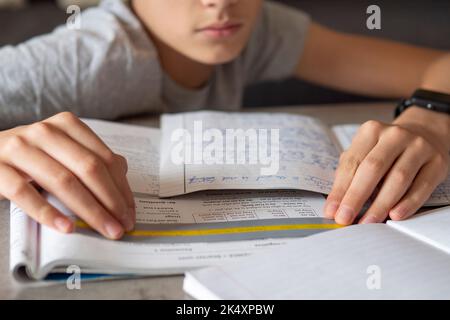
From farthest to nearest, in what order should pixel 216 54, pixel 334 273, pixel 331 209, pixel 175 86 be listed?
pixel 175 86 → pixel 216 54 → pixel 331 209 → pixel 334 273

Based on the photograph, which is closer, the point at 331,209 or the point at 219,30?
the point at 331,209

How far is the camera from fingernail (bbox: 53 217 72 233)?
0.47 m

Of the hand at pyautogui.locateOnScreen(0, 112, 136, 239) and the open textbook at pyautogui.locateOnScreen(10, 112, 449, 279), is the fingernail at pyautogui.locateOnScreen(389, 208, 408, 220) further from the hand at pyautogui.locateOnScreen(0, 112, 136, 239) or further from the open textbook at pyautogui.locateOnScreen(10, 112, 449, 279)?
the hand at pyautogui.locateOnScreen(0, 112, 136, 239)

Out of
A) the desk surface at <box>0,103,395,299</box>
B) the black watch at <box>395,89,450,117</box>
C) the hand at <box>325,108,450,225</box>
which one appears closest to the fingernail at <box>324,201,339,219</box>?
the hand at <box>325,108,450,225</box>

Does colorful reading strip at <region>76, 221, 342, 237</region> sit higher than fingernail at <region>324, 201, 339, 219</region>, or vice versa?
fingernail at <region>324, 201, 339, 219</region>

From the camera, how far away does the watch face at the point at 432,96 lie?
750 mm

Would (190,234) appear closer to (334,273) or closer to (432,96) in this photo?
(334,273)

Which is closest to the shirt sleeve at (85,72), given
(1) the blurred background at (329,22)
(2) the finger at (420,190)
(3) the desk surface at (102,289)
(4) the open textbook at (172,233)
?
(4) the open textbook at (172,233)

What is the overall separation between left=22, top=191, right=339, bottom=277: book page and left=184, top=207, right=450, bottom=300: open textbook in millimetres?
33

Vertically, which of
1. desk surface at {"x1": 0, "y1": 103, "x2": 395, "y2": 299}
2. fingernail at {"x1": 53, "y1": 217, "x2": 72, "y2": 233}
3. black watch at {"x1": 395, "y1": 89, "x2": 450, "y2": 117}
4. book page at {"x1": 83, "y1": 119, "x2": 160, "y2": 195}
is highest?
black watch at {"x1": 395, "y1": 89, "x2": 450, "y2": 117}

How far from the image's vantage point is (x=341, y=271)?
0.44 metres

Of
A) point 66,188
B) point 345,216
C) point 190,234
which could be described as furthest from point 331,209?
point 66,188

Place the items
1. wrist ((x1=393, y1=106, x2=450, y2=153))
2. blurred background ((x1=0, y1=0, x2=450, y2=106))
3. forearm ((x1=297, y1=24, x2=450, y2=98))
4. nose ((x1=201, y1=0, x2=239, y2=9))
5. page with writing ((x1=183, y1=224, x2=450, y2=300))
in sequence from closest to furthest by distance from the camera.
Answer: page with writing ((x1=183, y1=224, x2=450, y2=300)) < wrist ((x1=393, y1=106, x2=450, y2=153)) < nose ((x1=201, y1=0, x2=239, y2=9)) < forearm ((x1=297, y1=24, x2=450, y2=98)) < blurred background ((x1=0, y1=0, x2=450, y2=106))

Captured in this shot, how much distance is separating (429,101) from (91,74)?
1.46 ft
